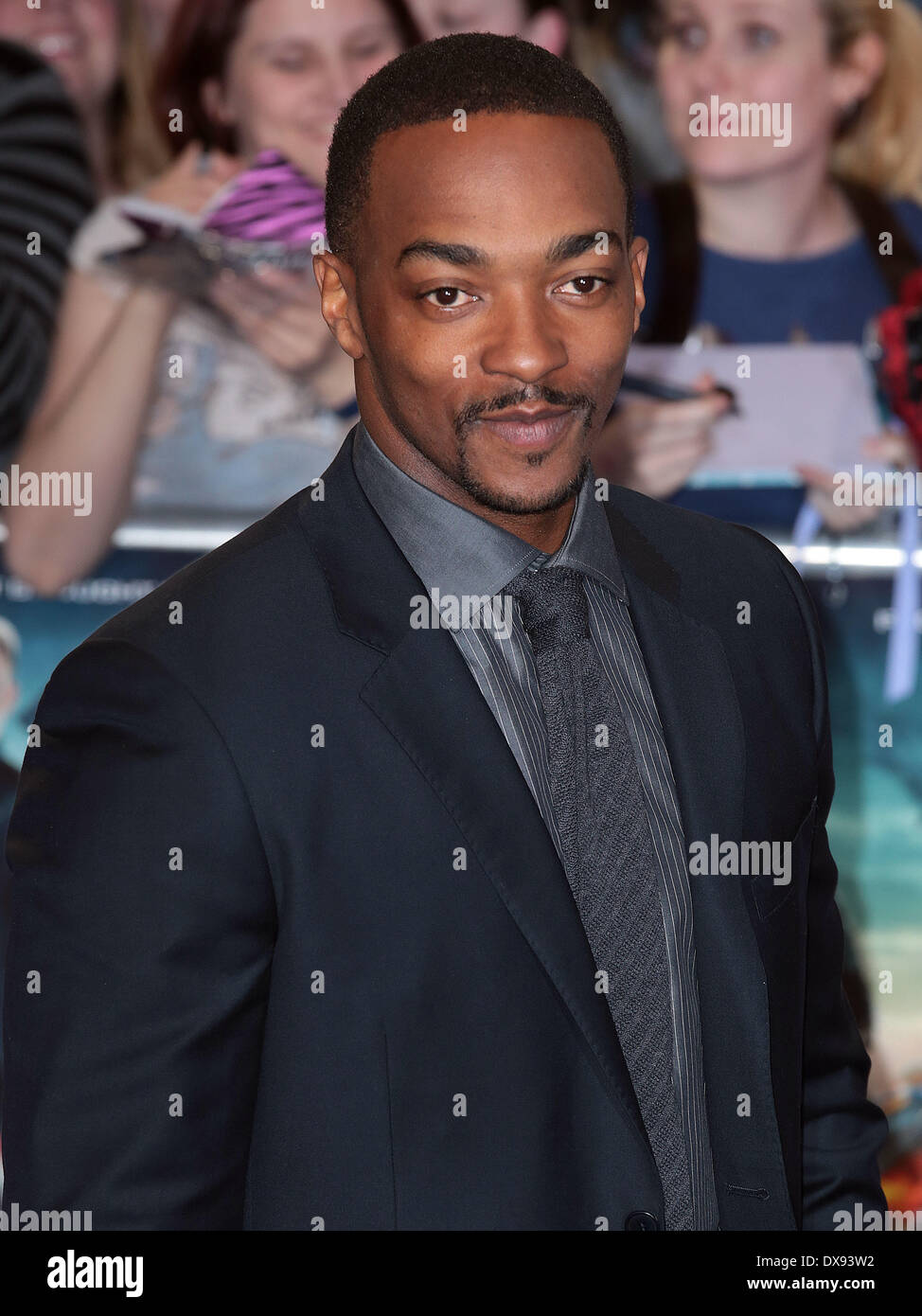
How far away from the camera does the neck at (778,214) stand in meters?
3.10

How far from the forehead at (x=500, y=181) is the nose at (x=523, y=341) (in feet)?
0.15

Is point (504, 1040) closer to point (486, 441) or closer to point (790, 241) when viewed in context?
point (486, 441)

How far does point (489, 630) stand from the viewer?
124 cm

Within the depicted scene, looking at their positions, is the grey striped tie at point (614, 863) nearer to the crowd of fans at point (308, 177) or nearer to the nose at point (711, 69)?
the crowd of fans at point (308, 177)

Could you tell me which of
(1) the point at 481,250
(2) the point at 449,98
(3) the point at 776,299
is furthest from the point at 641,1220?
(3) the point at 776,299

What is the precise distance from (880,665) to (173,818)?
232 centimetres

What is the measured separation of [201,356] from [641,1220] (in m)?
2.34

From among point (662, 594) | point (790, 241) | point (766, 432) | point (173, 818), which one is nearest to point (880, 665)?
point (766, 432)

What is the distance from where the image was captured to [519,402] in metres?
1.16

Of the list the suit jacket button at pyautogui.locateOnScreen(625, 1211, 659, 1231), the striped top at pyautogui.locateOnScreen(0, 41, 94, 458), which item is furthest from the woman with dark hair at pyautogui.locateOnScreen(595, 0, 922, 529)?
the suit jacket button at pyautogui.locateOnScreen(625, 1211, 659, 1231)

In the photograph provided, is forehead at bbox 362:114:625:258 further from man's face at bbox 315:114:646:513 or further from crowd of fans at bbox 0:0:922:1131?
crowd of fans at bbox 0:0:922:1131

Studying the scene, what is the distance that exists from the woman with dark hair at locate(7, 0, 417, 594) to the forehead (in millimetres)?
1912

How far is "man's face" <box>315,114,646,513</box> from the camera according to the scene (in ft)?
3.75

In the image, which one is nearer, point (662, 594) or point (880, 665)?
point (662, 594)
